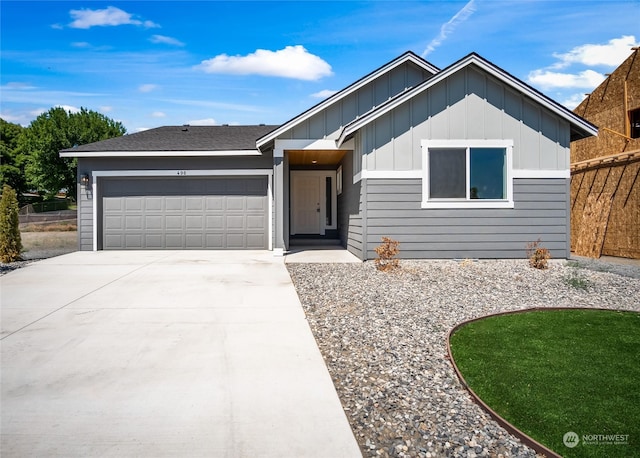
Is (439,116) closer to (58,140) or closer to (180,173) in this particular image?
(180,173)

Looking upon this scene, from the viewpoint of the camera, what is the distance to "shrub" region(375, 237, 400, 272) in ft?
28.3

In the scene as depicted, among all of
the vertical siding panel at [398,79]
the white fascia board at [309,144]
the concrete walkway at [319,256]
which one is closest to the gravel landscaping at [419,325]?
the concrete walkway at [319,256]

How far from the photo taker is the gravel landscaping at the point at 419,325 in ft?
8.42

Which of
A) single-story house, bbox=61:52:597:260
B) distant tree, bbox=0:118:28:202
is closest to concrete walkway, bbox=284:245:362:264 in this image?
single-story house, bbox=61:52:597:260

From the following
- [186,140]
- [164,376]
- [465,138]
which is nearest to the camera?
[164,376]

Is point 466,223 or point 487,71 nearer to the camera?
point 487,71

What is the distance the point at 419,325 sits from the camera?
477 cm

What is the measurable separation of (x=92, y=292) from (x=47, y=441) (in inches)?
181

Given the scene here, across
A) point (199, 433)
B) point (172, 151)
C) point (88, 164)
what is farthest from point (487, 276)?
point (88, 164)

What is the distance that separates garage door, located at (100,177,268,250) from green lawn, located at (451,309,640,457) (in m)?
8.84

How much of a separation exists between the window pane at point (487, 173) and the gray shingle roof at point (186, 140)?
20.7 ft

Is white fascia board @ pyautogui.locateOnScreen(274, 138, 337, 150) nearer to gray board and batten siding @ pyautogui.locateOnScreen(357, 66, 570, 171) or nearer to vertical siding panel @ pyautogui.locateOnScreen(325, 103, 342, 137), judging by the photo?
vertical siding panel @ pyautogui.locateOnScreen(325, 103, 342, 137)

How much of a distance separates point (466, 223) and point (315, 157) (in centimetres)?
543

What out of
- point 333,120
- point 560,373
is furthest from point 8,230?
point 560,373
